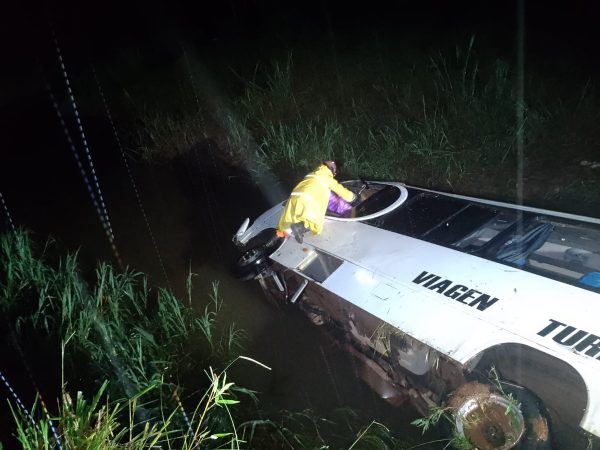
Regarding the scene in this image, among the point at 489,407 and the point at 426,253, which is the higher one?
the point at 426,253

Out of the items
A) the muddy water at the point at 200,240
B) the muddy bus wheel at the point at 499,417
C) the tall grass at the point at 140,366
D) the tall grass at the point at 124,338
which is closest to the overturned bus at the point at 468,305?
the muddy bus wheel at the point at 499,417

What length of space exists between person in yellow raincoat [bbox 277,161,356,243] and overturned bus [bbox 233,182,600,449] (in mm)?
138

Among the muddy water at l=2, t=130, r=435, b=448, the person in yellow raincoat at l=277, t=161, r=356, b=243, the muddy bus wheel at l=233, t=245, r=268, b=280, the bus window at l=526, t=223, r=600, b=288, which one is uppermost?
the person in yellow raincoat at l=277, t=161, r=356, b=243

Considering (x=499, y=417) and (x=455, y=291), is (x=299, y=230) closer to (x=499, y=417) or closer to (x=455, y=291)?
(x=455, y=291)

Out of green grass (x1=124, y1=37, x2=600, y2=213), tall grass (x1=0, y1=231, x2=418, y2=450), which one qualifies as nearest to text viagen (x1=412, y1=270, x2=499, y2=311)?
tall grass (x1=0, y1=231, x2=418, y2=450)

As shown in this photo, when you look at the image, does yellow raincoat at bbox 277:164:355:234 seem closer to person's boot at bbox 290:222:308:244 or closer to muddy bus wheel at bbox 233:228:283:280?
person's boot at bbox 290:222:308:244

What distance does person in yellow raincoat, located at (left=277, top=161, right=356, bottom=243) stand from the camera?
3799 millimetres

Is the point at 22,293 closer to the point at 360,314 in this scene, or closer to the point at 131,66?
the point at 360,314

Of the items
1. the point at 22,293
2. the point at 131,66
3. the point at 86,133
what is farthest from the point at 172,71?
the point at 22,293

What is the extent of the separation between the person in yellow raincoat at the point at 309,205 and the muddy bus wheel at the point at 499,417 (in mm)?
1893

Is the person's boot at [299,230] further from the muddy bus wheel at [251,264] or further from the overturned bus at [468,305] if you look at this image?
the muddy bus wheel at [251,264]

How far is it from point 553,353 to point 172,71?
1216cm

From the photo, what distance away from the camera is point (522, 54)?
281 inches

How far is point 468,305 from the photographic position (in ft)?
8.60
